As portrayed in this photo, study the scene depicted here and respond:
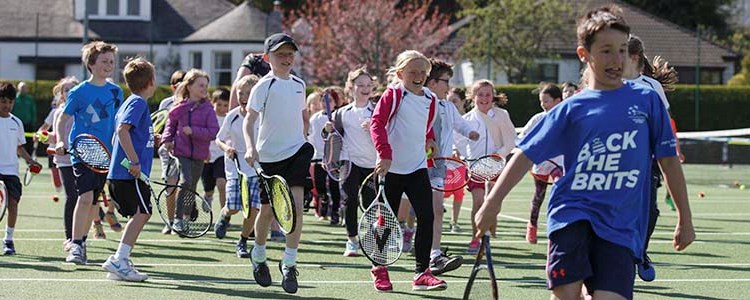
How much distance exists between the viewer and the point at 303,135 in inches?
402

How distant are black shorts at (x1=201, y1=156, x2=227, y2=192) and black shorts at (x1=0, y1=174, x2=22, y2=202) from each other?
3122 millimetres

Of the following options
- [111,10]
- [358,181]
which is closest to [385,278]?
[358,181]

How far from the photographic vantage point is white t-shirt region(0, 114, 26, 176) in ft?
41.5

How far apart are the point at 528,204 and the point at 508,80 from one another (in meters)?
26.5

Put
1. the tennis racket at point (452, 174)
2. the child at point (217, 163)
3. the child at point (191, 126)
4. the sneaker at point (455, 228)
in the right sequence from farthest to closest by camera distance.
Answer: the child at point (217, 163) < the sneaker at point (455, 228) < the child at point (191, 126) < the tennis racket at point (452, 174)

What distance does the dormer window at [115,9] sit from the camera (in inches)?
2271

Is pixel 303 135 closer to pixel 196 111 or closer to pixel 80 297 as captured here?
pixel 80 297

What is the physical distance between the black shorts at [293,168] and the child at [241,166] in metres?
0.91

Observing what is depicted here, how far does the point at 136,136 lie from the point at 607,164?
5.17 m

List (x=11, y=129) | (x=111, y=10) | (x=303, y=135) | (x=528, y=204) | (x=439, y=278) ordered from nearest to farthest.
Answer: (x=303, y=135) < (x=439, y=278) < (x=11, y=129) < (x=528, y=204) < (x=111, y=10)

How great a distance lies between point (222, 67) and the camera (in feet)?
187

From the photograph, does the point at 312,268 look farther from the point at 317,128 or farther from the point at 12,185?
the point at 317,128

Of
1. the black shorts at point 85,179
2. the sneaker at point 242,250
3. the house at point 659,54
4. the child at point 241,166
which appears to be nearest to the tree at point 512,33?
the house at point 659,54

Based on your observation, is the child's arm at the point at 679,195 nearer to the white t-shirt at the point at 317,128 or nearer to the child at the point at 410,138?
the child at the point at 410,138
